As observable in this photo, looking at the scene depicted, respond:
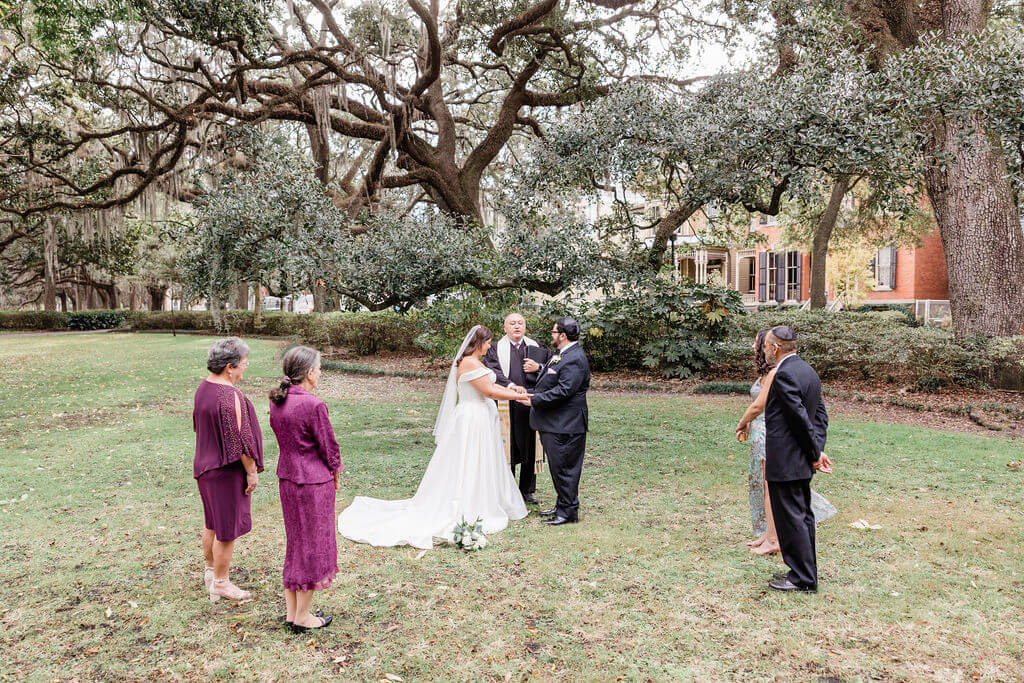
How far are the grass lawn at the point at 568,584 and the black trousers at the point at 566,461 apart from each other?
0.94ft

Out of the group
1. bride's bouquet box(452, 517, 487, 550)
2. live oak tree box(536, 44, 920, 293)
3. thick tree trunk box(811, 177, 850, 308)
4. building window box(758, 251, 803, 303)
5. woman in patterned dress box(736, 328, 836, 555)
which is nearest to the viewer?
woman in patterned dress box(736, 328, 836, 555)

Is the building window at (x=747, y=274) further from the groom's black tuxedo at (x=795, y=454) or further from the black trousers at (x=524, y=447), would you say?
the groom's black tuxedo at (x=795, y=454)

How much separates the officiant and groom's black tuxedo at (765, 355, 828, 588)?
2.48 metres

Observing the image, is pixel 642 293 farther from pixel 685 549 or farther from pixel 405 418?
pixel 685 549

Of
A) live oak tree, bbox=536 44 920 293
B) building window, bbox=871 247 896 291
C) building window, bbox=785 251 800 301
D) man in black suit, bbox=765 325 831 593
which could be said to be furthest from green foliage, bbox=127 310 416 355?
building window, bbox=785 251 800 301

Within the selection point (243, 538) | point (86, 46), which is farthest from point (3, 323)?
point (243, 538)

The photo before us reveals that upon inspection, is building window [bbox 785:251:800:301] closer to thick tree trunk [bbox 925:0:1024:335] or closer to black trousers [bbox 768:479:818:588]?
thick tree trunk [bbox 925:0:1024:335]

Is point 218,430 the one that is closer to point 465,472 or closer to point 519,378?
point 465,472

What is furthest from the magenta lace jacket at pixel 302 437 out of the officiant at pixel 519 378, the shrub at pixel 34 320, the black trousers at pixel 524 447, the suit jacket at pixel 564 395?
the shrub at pixel 34 320

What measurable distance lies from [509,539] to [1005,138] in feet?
23.0

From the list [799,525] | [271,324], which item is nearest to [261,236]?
[799,525]

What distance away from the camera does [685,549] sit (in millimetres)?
4922

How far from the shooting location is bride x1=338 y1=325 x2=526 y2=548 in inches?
214

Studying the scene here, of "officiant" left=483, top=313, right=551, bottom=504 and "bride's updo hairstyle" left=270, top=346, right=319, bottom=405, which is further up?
"bride's updo hairstyle" left=270, top=346, right=319, bottom=405
